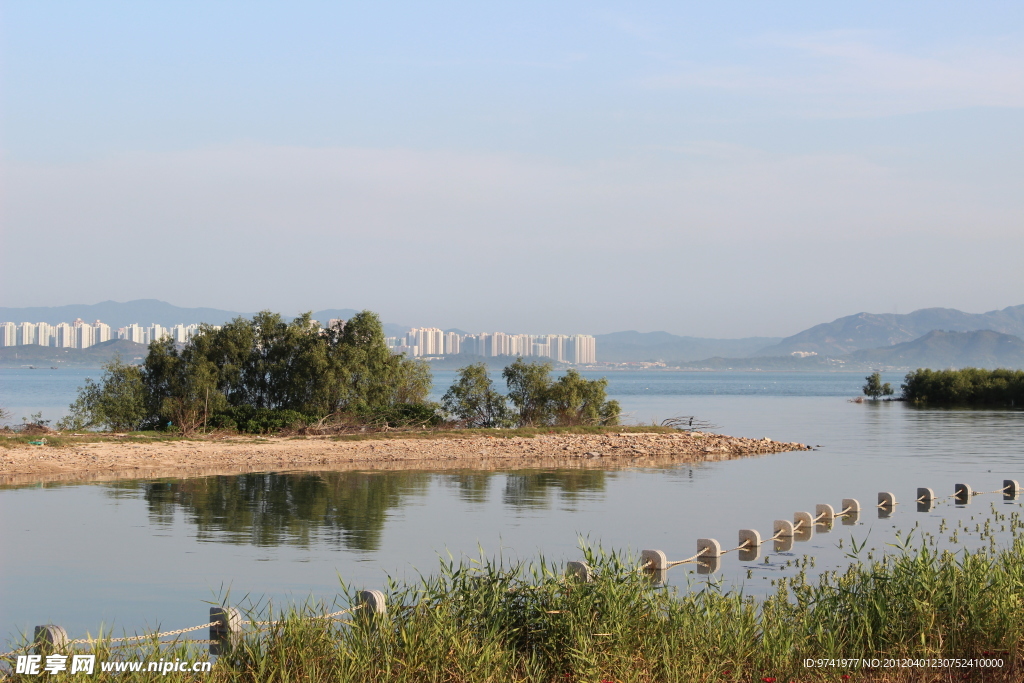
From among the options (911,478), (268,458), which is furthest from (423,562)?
(911,478)

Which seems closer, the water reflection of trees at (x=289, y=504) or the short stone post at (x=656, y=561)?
the short stone post at (x=656, y=561)

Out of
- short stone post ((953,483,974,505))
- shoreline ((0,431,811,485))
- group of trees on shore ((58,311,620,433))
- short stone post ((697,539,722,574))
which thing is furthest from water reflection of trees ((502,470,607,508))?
group of trees on shore ((58,311,620,433))

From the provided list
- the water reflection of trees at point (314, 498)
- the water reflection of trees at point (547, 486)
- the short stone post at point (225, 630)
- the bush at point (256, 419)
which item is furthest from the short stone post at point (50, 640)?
the bush at point (256, 419)

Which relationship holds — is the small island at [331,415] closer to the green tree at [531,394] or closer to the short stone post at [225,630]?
the green tree at [531,394]

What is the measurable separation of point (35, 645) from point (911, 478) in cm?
2144

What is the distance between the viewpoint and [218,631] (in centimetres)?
632

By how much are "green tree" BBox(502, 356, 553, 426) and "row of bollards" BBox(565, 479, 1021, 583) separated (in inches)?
690

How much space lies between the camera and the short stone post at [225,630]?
6.28 meters

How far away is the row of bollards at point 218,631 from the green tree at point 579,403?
2712 cm

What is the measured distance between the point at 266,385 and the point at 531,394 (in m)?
9.31

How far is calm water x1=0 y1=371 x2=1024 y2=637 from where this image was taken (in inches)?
423

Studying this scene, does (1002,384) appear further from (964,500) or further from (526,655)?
(526,655)

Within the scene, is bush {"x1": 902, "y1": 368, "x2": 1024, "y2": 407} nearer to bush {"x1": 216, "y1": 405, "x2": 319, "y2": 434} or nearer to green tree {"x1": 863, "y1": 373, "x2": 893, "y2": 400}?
green tree {"x1": 863, "y1": 373, "x2": 893, "y2": 400}

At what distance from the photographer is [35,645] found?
234 inches
